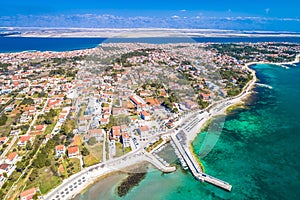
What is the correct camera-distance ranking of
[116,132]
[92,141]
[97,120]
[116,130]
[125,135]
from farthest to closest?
[97,120], [116,130], [116,132], [125,135], [92,141]

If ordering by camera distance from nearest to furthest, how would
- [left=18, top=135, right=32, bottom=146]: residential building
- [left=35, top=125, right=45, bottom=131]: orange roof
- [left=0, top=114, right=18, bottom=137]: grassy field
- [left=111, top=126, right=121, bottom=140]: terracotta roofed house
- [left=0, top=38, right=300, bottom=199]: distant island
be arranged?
[left=0, top=38, right=300, bottom=199]: distant island < [left=18, top=135, right=32, bottom=146]: residential building < [left=111, top=126, right=121, bottom=140]: terracotta roofed house < [left=0, top=114, right=18, bottom=137]: grassy field < [left=35, top=125, right=45, bottom=131]: orange roof

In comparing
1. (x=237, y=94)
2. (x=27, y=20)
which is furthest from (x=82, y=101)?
(x=27, y=20)

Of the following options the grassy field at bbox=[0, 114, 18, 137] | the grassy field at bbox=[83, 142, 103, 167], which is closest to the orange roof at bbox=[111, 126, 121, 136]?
the grassy field at bbox=[83, 142, 103, 167]

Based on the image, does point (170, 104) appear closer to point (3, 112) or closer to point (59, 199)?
point (59, 199)

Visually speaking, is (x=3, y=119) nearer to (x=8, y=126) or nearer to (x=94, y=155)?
(x=8, y=126)

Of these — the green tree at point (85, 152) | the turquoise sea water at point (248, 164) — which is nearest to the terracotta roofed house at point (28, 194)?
the turquoise sea water at point (248, 164)

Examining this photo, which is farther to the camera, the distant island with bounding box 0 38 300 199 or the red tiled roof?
the red tiled roof

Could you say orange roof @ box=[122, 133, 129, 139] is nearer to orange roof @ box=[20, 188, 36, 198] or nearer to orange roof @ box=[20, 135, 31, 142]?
orange roof @ box=[20, 188, 36, 198]

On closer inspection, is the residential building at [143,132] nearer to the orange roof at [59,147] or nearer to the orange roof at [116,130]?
the orange roof at [116,130]

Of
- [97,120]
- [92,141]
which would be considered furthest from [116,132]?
[97,120]
